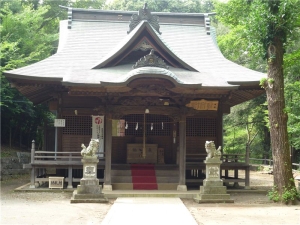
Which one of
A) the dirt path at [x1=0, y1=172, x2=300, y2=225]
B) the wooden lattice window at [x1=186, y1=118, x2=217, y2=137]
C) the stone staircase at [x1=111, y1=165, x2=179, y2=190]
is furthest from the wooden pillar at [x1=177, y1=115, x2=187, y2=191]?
the wooden lattice window at [x1=186, y1=118, x2=217, y2=137]

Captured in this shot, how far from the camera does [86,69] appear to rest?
50.9 feet

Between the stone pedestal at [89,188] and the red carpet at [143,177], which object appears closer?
the stone pedestal at [89,188]

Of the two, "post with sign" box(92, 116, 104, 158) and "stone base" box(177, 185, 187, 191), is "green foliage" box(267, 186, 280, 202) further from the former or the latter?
"post with sign" box(92, 116, 104, 158)

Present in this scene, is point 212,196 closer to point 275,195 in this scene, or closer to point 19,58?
point 275,195

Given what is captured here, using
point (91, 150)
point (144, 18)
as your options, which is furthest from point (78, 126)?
point (144, 18)

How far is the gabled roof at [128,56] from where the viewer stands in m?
13.8

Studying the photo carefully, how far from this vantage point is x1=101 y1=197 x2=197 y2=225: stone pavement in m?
8.98

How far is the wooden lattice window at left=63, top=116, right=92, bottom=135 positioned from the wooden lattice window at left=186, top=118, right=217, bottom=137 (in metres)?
4.20

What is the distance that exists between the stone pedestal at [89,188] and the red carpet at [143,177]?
256 centimetres

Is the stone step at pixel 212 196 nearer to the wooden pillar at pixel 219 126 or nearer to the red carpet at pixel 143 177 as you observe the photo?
the red carpet at pixel 143 177

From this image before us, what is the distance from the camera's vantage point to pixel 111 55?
15.4 meters

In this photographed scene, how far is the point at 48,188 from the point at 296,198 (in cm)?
853

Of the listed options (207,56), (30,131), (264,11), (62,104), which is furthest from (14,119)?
(264,11)

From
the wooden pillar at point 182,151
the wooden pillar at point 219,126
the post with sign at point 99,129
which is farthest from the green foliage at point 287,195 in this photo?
the post with sign at point 99,129
